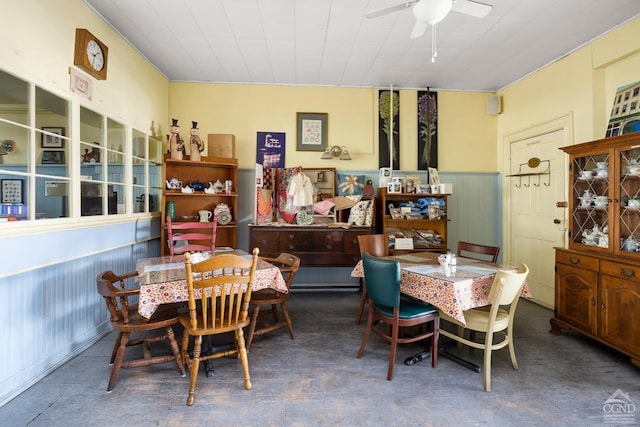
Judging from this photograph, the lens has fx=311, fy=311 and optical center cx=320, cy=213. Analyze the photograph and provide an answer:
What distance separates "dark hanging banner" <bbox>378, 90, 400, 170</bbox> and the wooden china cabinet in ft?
7.28

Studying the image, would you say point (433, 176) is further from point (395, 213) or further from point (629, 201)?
point (629, 201)

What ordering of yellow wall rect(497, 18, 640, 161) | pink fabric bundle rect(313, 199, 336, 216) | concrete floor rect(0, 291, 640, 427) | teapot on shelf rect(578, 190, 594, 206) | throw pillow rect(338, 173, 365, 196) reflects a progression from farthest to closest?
throw pillow rect(338, 173, 365, 196) → pink fabric bundle rect(313, 199, 336, 216) → yellow wall rect(497, 18, 640, 161) → teapot on shelf rect(578, 190, 594, 206) → concrete floor rect(0, 291, 640, 427)

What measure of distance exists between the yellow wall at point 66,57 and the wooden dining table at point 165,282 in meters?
1.68

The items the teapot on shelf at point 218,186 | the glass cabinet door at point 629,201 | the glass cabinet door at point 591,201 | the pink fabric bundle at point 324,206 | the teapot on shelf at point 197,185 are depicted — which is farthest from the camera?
the pink fabric bundle at point 324,206

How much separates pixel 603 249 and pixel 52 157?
4.99 metres

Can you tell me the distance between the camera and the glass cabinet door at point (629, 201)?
2.69m

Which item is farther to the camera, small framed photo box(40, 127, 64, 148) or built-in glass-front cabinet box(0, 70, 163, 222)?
small framed photo box(40, 127, 64, 148)

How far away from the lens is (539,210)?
429cm

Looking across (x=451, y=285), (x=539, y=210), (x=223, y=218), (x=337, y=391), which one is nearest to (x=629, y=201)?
(x=539, y=210)

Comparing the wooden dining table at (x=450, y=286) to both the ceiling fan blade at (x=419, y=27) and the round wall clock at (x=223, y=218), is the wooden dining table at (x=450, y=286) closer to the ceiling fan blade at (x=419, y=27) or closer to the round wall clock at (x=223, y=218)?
the ceiling fan blade at (x=419, y=27)

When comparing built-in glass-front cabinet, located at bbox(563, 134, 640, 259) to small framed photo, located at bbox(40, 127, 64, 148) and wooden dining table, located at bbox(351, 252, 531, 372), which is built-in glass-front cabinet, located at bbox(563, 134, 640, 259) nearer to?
wooden dining table, located at bbox(351, 252, 531, 372)

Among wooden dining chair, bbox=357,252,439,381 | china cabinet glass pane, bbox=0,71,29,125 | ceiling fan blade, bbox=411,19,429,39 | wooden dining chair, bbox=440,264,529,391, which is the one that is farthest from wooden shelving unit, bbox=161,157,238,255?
wooden dining chair, bbox=440,264,529,391

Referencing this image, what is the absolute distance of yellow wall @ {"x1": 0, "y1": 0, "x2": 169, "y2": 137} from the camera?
7.25 feet

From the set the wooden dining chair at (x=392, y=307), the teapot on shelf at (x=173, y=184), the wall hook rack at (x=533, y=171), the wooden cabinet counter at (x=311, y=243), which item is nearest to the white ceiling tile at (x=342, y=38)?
the wall hook rack at (x=533, y=171)
